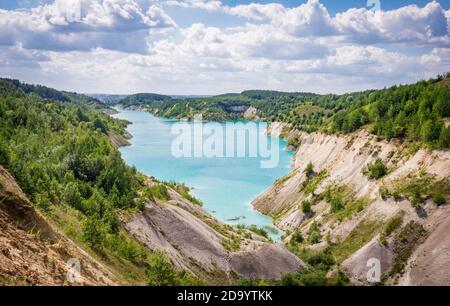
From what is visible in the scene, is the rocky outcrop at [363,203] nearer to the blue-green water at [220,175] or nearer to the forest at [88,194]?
the blue-green water at [220,175]

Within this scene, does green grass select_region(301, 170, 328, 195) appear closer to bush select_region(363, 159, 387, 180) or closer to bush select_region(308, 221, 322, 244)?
bush select_region(363, 159, 387, 180)

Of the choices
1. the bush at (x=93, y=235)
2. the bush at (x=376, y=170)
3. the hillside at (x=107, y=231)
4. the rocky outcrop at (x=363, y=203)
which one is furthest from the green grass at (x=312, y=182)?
the bush at (x=93, y=235)

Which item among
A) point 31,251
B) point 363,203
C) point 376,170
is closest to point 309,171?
point 376,170

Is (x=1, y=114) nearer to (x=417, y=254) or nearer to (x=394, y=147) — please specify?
(x=394, y=147)

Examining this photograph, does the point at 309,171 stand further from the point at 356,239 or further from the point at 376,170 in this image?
the point at 356,239

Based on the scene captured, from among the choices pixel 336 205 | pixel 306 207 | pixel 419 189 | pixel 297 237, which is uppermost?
pixel 419 189
